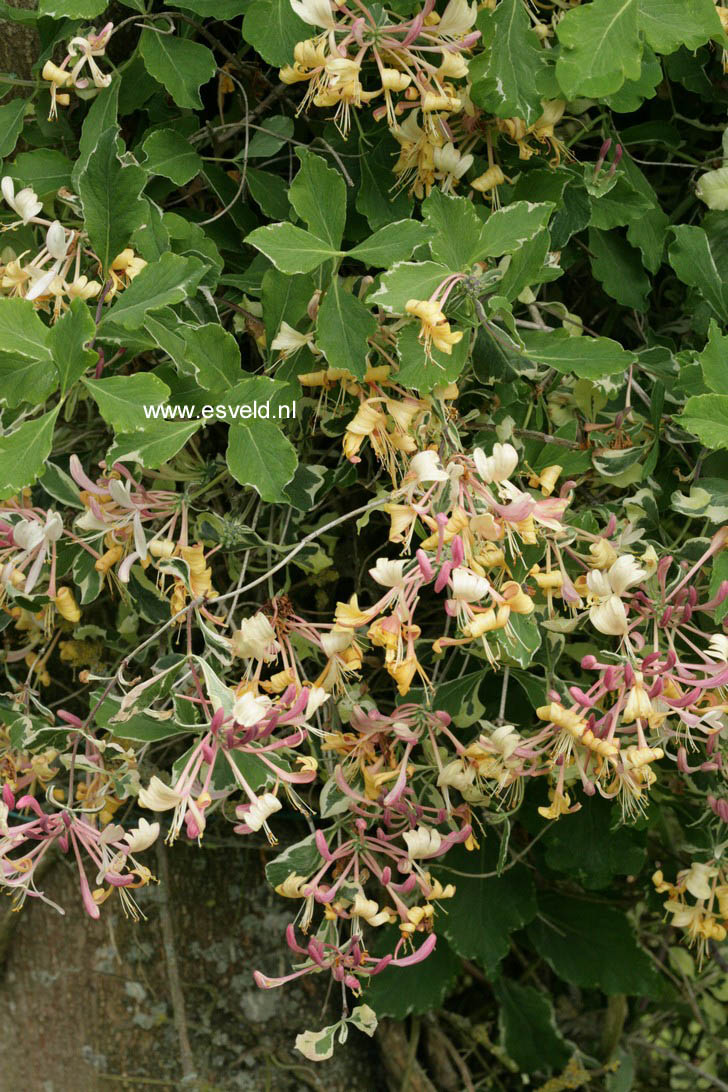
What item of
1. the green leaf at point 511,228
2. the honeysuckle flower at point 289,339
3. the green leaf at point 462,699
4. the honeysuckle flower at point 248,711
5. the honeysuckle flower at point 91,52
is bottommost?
the green leaf at point 462,699

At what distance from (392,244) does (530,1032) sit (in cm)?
117

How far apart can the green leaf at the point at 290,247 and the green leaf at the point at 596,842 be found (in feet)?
2.29

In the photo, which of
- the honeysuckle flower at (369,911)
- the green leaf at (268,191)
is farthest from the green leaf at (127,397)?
the honeysuckle flower at (369,911)

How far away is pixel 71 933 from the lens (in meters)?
1.31

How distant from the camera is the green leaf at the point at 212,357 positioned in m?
0.80

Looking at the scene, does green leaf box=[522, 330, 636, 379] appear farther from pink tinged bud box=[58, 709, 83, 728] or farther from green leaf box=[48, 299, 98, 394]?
pink tinged bud box=[58, 709, 83, 728]

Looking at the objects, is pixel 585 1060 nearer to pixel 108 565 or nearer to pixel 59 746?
pixel 59 746

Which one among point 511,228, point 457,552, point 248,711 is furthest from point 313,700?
point 511,228

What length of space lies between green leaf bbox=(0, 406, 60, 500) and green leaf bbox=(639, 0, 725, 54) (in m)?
0.52

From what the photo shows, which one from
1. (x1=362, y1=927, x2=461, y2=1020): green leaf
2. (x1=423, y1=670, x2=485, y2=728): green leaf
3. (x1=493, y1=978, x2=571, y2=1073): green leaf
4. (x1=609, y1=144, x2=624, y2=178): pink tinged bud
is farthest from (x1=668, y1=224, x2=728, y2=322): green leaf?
(x1=493, y1=978, x2=571, y2=1073): green leaf

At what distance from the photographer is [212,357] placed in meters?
0.81

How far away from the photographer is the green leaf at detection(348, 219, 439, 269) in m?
0.77

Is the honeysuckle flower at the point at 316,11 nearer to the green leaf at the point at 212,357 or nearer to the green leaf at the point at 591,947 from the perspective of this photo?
the green leaf at the point at 212,357

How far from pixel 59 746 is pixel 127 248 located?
497 millimetres
